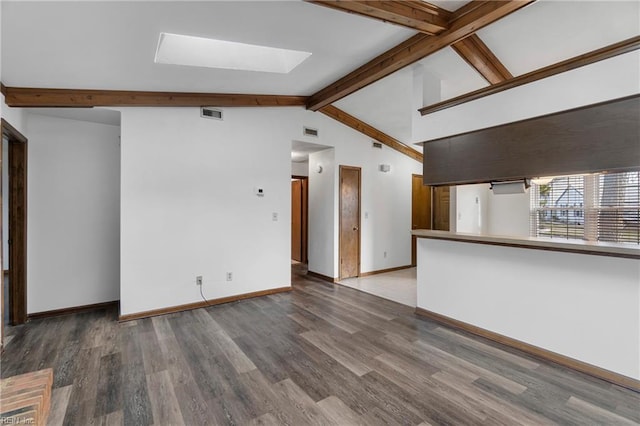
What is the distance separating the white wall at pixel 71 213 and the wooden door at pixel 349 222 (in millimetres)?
3638

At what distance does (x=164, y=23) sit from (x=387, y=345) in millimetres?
3459

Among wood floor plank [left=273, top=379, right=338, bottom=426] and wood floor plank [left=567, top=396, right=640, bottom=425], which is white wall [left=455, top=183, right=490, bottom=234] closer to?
wood floor plank [left=567, top=396, right=640, bottom=425]

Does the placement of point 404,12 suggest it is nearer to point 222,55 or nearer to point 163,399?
point 222,55

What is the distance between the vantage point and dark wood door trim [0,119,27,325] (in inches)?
139

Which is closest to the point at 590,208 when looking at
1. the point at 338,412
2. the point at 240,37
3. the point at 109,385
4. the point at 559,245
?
the point at 559,245

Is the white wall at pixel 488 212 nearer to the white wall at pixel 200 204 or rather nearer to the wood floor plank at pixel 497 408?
the white wall at pixel 200 204

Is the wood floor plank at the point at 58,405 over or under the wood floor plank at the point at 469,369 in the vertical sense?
under

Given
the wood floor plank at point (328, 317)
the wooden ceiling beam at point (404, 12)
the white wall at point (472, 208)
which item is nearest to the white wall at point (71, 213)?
the wood floor plank at point (328, 317)

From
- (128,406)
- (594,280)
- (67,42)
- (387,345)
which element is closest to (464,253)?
(594,280)

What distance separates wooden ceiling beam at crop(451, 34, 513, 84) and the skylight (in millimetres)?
1641

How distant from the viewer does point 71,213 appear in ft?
13.1

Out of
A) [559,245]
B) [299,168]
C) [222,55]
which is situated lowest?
[559,245]

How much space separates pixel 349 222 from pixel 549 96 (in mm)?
3702

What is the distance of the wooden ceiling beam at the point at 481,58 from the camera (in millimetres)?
3127
